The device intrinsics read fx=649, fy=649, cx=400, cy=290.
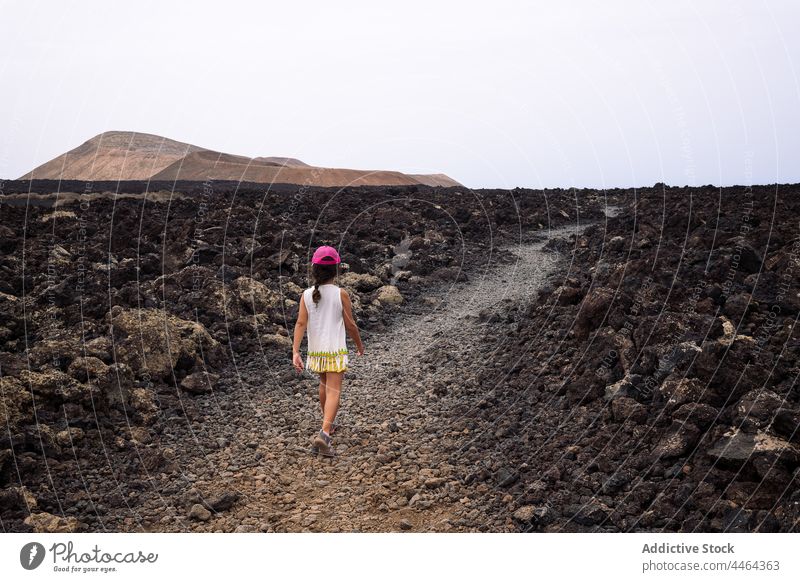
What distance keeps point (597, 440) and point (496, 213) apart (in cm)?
2288

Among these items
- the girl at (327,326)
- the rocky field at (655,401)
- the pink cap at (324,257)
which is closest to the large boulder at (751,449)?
the rocky field at (655,401)

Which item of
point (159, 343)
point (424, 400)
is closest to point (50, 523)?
point (159, 343)

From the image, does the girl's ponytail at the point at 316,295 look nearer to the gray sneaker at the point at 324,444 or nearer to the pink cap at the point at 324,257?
the pink cap at the point at 324,257

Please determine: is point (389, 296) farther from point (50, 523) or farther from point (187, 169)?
point (187, 169)

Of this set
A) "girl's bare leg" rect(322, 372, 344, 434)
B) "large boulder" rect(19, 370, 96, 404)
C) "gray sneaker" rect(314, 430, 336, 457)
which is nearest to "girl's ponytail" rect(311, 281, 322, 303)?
"girl's bare leg" rect(322, 372, 344, 434)

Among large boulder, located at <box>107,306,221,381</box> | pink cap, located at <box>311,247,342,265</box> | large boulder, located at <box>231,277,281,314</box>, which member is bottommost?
large boulder, located at <box>107,306,221,381</box>

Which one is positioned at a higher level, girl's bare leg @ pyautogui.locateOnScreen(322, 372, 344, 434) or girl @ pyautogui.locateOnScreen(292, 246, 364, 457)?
girl @ pyautogui.locateOnScreen(292, 246, 364, 457)

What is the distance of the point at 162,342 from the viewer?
1070cm

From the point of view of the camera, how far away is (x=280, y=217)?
25656 mm

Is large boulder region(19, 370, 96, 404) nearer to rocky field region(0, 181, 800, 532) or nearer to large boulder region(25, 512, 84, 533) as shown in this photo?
rocky field region(0, 181, 800, 532)

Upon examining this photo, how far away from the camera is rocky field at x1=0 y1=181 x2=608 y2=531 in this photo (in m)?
7.47

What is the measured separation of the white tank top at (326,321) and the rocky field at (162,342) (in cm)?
166

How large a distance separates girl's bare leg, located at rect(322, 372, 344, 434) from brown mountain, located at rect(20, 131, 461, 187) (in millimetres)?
54077

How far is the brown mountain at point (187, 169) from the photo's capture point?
65.1 meters
